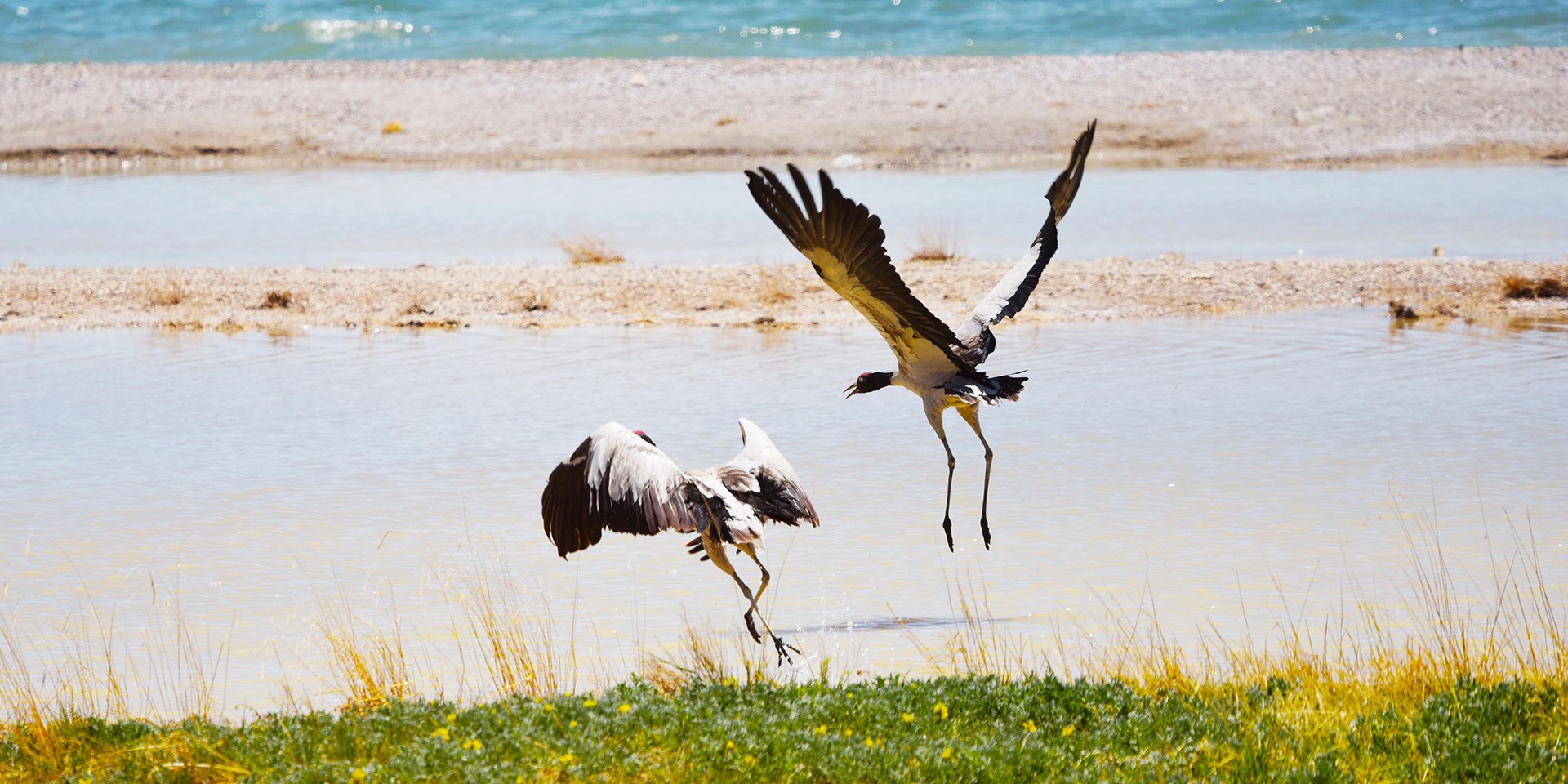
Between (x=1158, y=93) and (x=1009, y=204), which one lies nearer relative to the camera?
(x=1009, y=204)

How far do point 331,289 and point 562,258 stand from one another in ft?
9.65

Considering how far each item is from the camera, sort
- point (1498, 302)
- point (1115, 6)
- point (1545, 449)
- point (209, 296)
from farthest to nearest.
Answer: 1. point (1115, 6)
2. point (209, 296)
3. point (1498, 302)
4. point (1545, 449)

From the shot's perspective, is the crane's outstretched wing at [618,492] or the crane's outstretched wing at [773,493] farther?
the crane's outstretched wing at [773,493]

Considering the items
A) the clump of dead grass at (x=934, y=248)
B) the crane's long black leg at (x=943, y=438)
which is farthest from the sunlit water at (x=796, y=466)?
the clump of dead grass at (x=934, y=248)

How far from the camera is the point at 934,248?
16.5 meters

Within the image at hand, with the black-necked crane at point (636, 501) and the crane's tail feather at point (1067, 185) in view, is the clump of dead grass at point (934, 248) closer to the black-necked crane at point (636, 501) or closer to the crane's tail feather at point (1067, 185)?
the crane's tail feather at point (1067, 185)

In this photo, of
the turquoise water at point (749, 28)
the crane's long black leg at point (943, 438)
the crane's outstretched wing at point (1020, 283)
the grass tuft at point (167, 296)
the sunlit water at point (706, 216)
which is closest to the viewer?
the crane's long black leg at point (943, 438)

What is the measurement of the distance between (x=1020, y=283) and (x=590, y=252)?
8916 mm

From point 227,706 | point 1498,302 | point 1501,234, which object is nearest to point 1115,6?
point 1501,234

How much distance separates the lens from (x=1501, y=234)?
1738cm

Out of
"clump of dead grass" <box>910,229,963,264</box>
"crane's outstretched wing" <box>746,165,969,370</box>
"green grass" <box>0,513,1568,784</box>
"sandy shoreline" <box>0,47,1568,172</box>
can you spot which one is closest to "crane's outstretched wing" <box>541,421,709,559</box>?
"green grass" <box>0,513,1568,784</box>

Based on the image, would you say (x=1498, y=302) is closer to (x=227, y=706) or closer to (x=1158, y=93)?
(x=227, y=706)

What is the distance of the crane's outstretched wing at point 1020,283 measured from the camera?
827 cm

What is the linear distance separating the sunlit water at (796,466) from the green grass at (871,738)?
107 centimetres
